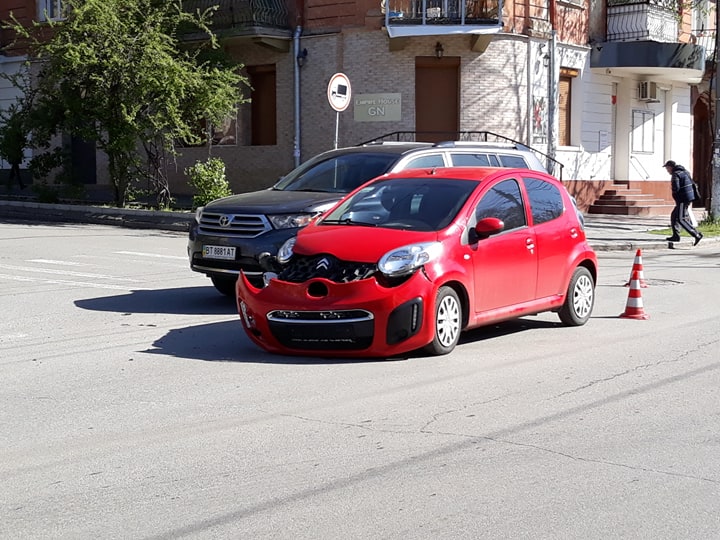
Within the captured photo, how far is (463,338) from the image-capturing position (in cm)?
1042

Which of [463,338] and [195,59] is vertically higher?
[195,59]

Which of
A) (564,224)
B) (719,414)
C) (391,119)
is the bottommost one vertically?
(719,414)

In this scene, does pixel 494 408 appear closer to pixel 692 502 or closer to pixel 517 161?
pixel 692 502

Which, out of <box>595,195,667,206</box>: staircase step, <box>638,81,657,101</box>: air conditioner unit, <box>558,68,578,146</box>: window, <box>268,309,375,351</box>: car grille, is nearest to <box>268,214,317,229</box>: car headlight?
<box>268,309,375,351</box>: car grille

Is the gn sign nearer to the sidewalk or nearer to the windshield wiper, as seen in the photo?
the sidewalk

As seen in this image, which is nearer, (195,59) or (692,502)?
(692,502)

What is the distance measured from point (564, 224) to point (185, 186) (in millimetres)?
22008

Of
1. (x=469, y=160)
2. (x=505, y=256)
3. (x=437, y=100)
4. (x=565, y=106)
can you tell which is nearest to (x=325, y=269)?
(x=505, y=256)

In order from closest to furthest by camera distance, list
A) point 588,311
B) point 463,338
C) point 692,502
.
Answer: point 692,502 → point 463,338 → point 588,311

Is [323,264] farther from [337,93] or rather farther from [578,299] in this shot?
[337,93]

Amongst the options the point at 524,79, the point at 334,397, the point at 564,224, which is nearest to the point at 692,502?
the point at 334,397

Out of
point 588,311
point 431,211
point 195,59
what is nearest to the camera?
point 431,211

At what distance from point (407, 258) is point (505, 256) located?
135 centimetres

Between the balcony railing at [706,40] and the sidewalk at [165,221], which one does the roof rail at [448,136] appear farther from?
the balcony railing at [706,40]
